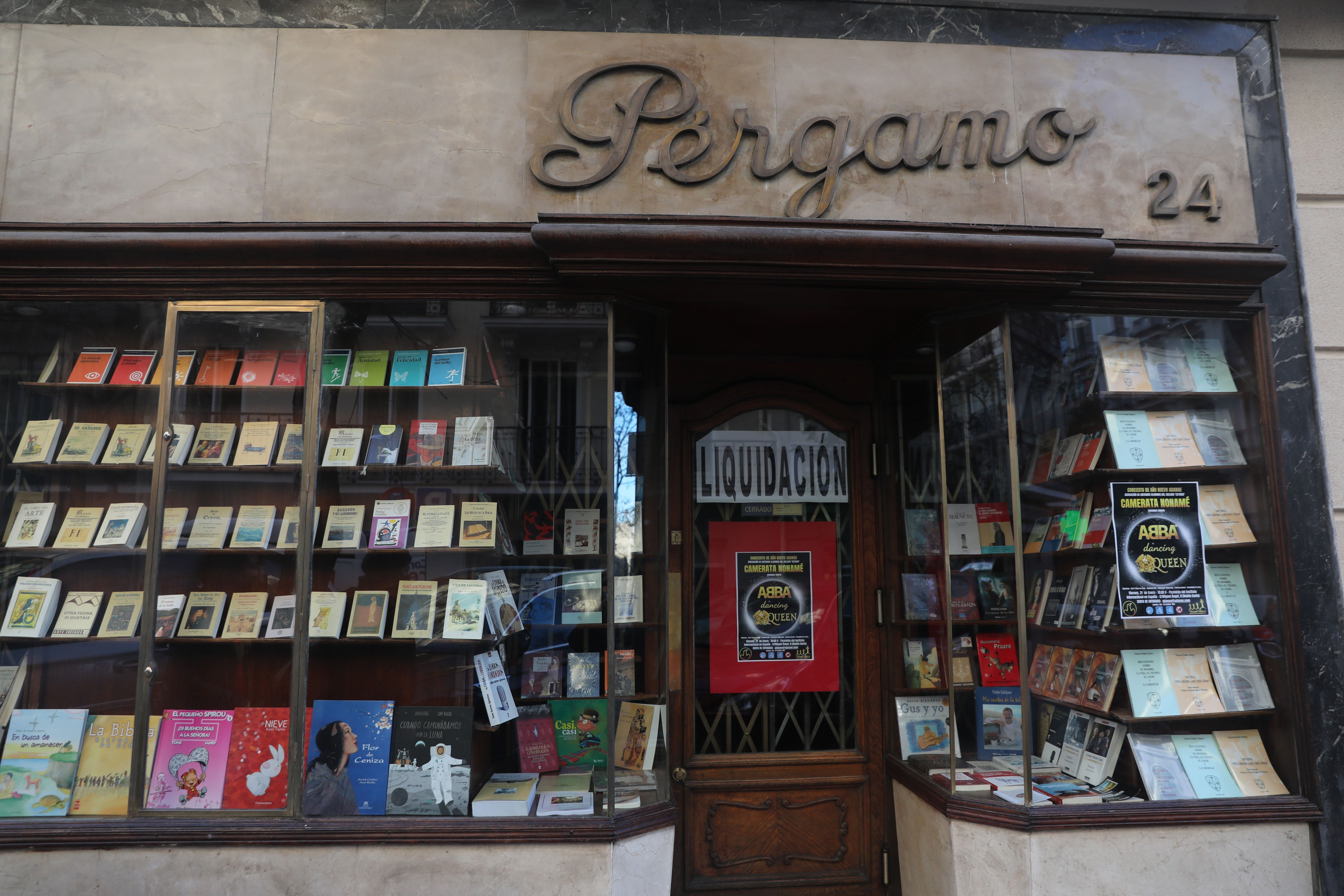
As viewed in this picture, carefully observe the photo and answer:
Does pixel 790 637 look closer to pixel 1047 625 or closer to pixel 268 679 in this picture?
pixel 1047 625

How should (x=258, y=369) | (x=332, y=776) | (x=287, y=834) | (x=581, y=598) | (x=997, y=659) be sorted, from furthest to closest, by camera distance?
1. (x=997, y=659)
2. (x=581, y=598)
3. (x=258, y=369)
4. (x=332, y=776)
5. (x=287, y=834)

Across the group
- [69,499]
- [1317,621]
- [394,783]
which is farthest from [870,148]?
[69,499]

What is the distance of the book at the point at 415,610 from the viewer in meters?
3.15

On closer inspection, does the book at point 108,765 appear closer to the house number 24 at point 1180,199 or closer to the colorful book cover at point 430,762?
the colorful book cover at point 430,762

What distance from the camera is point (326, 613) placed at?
3078 millimetres

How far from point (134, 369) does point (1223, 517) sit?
15.9ft

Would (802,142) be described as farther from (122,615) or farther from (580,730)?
(122,615)

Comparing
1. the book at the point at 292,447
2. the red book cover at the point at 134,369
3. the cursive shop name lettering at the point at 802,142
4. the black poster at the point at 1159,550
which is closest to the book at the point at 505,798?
the book at the point at 292,447

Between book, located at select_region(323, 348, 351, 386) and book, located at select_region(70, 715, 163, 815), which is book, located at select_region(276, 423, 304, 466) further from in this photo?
book, located at select_region(70, 715, 163, 815)

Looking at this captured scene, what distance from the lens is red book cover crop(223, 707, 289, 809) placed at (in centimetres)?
289

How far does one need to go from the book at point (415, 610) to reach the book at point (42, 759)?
4.23ft

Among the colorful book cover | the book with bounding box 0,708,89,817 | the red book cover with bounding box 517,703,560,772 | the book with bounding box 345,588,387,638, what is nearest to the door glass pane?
the red book cover with bounding box 517,703,560,772

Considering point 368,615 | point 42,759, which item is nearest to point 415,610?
point 368,615

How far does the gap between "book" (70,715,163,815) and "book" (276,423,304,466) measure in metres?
1.13
